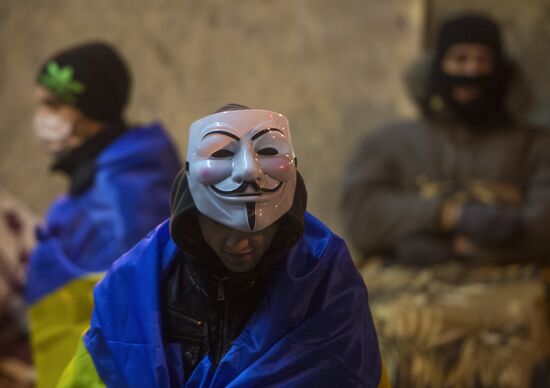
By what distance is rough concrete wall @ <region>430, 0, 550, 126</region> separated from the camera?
432 centimetres

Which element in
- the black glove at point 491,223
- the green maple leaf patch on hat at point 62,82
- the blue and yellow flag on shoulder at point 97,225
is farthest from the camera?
the black glove at point 491,223

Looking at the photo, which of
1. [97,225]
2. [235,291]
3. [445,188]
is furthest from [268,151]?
[445,188]

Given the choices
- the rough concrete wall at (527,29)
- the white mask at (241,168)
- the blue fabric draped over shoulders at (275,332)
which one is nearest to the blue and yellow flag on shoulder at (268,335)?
the blue fabric draped over shoulders at (275,332)

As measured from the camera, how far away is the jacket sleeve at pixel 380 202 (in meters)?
3.77

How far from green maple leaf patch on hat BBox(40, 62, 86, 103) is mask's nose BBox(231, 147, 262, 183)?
1.65 meters

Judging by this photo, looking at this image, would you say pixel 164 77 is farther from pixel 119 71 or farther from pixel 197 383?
pixel 197 383

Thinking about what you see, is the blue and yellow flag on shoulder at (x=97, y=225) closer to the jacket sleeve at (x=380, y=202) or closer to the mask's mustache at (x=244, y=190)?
the jacket sleeve at (x=380, y=202)

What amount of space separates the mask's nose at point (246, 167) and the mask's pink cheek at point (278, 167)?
16mm

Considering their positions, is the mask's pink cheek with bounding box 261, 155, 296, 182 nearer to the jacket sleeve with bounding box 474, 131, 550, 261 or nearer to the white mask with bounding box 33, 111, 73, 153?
the white mask with bounding box 33, 111, 73, 153

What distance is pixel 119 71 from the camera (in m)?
3.34

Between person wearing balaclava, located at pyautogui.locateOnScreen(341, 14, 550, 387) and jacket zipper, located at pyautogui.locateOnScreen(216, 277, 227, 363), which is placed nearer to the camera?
jacket zipper, located at pyautogui.locateOnScreen(216, 277, 227, 363)

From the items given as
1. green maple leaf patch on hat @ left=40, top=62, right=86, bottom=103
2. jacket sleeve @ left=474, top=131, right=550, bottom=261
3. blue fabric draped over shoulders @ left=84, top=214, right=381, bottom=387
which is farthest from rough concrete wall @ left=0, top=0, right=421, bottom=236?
blue fabric draped over shoulders @ left=84, top=214, right=381, bottom=387

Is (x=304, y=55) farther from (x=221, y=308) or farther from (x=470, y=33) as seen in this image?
(x=221, y=308)

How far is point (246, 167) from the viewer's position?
1656 mm
